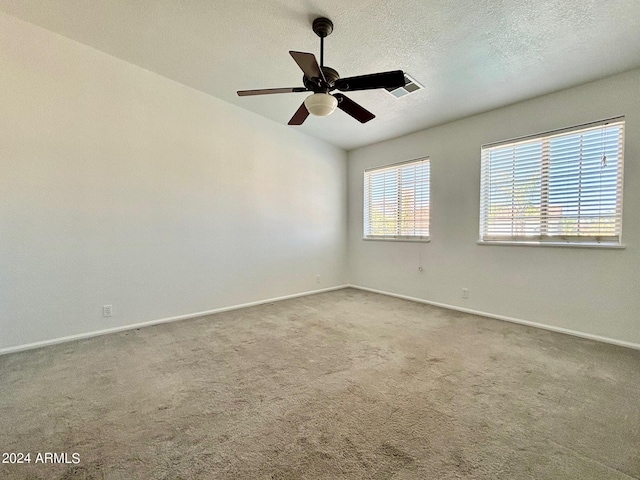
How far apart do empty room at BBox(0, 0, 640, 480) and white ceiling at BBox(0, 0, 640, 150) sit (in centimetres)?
2

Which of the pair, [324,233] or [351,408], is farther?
[324,233]

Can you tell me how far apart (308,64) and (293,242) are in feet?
10.3

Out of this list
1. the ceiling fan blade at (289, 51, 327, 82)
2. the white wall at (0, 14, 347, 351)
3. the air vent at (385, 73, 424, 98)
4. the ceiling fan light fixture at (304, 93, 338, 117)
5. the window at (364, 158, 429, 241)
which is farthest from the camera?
the window at (364, 158, 429, 241)

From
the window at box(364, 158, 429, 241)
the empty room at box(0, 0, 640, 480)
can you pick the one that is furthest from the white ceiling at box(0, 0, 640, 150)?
the window at box(364, 158, 429, 241)

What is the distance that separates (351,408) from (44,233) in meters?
3.30

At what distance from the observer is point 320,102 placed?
2115 mm

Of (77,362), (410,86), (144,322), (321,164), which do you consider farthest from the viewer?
(321,164)

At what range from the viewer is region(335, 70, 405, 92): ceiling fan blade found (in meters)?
1.92

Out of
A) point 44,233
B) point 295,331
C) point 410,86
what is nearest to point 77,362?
point 44,233

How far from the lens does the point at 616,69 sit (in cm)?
267

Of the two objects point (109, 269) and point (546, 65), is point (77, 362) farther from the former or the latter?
point (546, 65)

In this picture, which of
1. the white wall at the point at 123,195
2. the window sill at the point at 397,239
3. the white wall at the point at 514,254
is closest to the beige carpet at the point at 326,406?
the white wall at the point at 514,254

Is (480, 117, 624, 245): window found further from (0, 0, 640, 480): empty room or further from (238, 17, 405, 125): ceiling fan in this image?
(238, 17, 405, 125): ceiling fan

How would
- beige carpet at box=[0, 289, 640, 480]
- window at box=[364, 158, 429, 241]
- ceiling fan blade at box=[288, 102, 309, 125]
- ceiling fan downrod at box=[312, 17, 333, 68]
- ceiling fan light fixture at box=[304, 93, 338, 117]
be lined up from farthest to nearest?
window at box=[364, 158, 429, 241] < ceiling fan blade at box=[288, 102, 309, 125] < ceiling fan downrod at box=[312, 17, 333, 68] < ceiling fan light fixture at box=[304, 93, 338, 117] < beige carpet at box=[0, 289, 640, 480]
